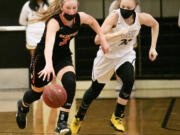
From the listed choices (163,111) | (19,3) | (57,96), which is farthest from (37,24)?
(57,96)

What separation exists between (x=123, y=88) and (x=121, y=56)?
0.37 m

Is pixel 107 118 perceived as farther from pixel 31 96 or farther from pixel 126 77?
pixel 31 96

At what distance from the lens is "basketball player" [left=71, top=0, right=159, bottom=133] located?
4.61 meters

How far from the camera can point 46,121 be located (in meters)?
5.44

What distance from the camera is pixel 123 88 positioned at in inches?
183

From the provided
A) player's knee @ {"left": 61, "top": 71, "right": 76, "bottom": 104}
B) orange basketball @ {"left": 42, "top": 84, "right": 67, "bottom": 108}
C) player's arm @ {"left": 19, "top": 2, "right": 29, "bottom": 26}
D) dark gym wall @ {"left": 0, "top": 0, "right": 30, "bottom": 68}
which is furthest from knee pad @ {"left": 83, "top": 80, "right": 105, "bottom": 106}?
dark gym wall @ {"left": 0, "top": 0, "right": 30, "bottom": 68}

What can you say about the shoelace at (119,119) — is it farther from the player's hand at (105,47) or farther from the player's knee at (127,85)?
the player's hand at (105,47)

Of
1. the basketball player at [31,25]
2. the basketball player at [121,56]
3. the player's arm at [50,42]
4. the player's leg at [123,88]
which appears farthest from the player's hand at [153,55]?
the basketball player at [31,25]

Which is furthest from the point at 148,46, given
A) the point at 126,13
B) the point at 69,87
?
the point at 69,87

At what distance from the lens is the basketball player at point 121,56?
15.1 feet

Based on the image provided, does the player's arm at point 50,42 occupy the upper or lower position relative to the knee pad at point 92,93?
upper

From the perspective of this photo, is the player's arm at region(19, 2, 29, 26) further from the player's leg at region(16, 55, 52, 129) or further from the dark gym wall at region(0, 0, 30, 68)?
the player's leg at region(16, 55, 52, 129)

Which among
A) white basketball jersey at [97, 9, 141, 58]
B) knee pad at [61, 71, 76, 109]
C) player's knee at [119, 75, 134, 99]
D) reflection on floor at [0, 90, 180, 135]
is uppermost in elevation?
white basketball jersey at [97, 9, 141, 58]

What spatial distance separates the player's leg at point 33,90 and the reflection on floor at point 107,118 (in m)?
0.16
